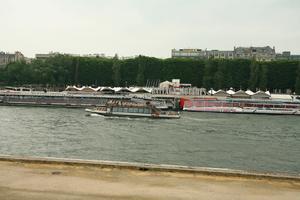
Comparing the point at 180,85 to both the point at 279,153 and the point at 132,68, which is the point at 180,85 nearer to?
the point at 132,68

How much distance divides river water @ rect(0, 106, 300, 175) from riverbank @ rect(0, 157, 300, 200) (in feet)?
48.3

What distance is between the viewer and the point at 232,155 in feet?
119

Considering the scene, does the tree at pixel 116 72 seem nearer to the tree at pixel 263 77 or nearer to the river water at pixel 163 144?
the tree at pixel 263 77

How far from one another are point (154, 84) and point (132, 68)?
22.6ft

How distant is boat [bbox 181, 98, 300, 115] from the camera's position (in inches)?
3755

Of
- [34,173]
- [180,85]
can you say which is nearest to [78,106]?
[180,85]

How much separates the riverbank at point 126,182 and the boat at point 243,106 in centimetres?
8324

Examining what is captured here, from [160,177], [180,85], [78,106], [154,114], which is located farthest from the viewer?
[180,85]

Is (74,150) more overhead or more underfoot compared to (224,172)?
more underfoot

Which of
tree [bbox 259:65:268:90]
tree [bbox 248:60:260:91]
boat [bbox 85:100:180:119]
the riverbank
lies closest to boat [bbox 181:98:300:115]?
tree [bbox 259:65:268:90]

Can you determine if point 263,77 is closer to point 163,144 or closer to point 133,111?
point 133,111

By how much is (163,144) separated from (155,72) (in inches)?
3445

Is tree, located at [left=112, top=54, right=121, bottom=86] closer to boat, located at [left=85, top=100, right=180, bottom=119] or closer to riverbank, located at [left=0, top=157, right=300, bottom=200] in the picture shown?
boat, located at [left=85, top=100, right=180, bottom=119]

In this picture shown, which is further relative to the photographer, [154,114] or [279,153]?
[154,114]
